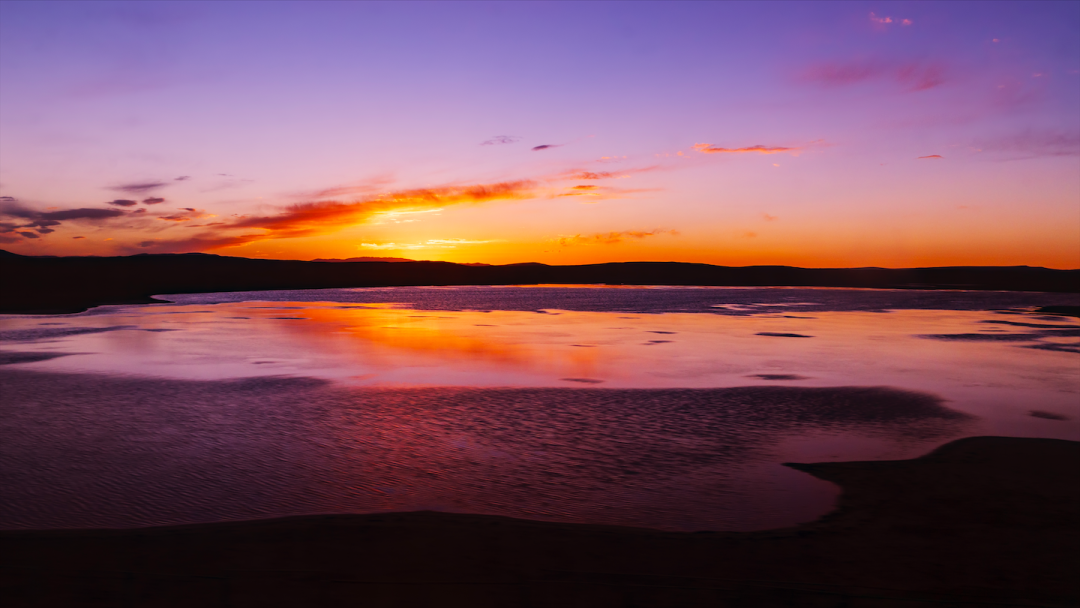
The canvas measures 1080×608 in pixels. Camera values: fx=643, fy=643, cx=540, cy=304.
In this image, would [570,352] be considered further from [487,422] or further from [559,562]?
[559,562]

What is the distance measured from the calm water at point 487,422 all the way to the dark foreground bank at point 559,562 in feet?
1.98

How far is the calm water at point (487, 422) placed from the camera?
8.61m

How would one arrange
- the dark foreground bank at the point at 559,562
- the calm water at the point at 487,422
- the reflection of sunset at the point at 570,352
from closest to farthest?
the dark foreground bank at the point at 559,562, the calm water at the point at 487,422, the reflection of sunset at the point at 570,352

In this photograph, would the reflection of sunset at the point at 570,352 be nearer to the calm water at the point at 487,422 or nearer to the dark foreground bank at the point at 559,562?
the calm water at the point at 487,422

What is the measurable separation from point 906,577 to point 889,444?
5700 millimetres

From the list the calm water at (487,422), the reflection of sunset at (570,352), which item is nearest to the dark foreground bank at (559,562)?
the calm water at (487,422)

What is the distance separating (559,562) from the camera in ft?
22.2

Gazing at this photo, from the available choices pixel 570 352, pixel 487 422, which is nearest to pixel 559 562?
pixel 487 422

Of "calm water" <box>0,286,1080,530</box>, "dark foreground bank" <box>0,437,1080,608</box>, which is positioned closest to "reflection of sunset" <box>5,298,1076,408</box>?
"calm water" <box>0,286,1080,530</box>

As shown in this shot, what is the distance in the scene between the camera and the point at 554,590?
619cm

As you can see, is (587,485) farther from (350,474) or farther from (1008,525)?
(1008,525)

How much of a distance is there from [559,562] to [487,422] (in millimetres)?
6443

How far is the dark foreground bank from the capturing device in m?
6.05

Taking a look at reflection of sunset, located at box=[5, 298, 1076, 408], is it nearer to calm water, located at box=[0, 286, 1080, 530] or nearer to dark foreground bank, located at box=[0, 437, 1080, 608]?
calm water, located at box=[0, 286, 1080, 530]
